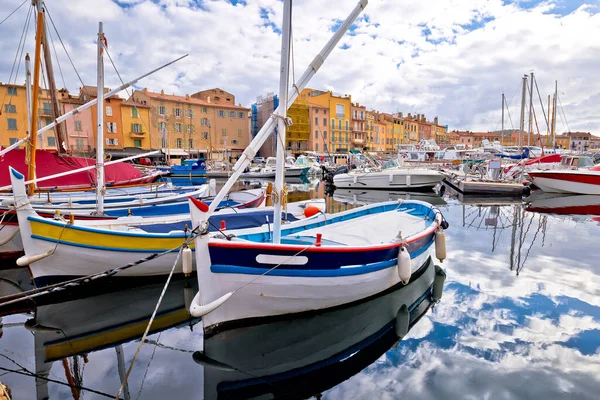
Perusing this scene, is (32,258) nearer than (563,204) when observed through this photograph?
Yes

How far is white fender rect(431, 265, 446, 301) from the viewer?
7.79 m

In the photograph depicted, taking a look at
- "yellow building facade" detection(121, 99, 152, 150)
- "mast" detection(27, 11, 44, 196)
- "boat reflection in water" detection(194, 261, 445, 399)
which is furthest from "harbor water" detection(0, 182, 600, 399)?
"yellow building facade" detection(121, 99, 152, 150)

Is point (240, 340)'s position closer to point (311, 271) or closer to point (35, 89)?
point (311, 271)

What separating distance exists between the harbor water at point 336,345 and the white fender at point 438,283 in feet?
0.18

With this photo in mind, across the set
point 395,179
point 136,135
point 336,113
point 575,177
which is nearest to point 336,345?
point 395,179

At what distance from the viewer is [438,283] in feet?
28.1

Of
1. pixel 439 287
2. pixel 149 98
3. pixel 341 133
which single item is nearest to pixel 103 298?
pixel 439 287

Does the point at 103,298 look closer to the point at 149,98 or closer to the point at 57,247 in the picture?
the point at 57,247

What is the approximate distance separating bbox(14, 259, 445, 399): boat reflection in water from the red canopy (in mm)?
7545

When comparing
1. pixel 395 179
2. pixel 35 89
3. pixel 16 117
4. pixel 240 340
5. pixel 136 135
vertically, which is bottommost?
pixel 240 340

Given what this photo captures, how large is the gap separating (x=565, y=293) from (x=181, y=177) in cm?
3847

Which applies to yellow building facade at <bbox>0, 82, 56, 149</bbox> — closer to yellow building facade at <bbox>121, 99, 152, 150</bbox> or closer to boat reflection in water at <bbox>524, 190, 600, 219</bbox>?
yellow building facade at <bbox>121, 99, 152, 150</bbox>

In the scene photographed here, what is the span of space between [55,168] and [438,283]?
13829 mm

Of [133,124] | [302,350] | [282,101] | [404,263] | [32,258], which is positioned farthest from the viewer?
[133,124]
